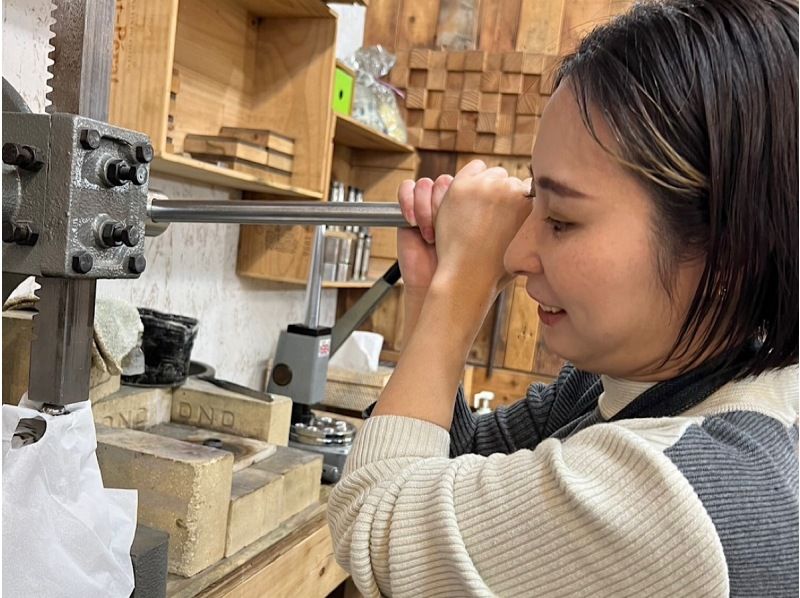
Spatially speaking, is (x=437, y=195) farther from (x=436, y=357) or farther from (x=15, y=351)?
(x=15, y=351)

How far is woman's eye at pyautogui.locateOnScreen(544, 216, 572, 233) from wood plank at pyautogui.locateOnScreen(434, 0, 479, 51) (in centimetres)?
236

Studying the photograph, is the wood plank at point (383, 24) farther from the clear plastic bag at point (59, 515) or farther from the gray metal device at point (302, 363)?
the clear plastic bag at point (59, 515)

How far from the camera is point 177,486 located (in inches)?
39.4

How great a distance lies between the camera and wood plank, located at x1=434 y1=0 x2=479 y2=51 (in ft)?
9.23

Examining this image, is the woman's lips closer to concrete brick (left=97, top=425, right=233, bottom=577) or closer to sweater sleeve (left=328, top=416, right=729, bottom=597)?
sweater sleeve (left=328, top=416, right=729, bottom=597)

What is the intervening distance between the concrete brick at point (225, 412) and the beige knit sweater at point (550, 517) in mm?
753

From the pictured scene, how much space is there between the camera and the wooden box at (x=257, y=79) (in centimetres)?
164

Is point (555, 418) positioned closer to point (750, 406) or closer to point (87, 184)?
point (750, 406)

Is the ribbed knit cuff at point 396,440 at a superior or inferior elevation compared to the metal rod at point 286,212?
inferior

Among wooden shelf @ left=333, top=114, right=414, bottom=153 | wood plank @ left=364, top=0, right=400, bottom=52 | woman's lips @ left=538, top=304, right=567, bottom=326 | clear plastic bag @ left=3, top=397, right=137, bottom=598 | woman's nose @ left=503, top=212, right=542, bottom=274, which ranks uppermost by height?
wood plank @ left=364, top=0, right=400, bottom=52

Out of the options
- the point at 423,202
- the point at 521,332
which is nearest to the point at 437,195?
the point at 423,202

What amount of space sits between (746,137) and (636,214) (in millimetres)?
89

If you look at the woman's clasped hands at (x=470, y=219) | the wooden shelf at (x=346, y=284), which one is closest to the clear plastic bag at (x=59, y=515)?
the woman's clasped hands at (x=470, y=219)

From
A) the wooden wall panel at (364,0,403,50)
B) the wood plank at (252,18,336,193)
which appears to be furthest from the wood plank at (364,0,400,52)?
the wood plank at (252,18,336,193)
